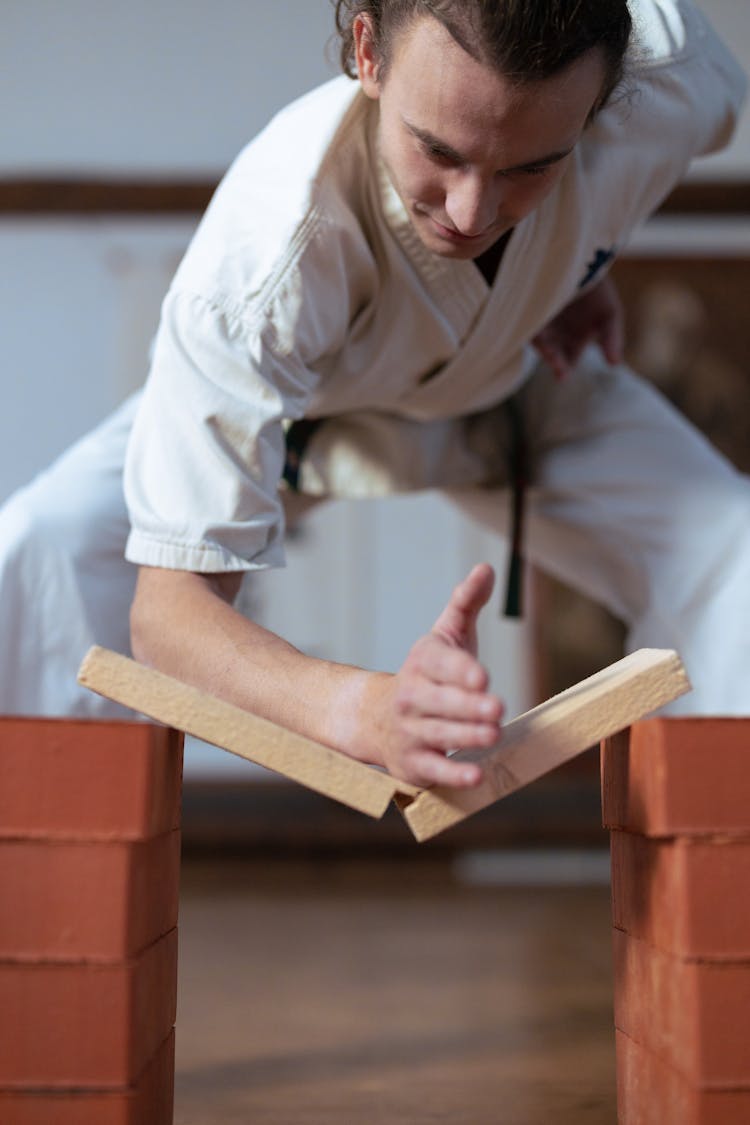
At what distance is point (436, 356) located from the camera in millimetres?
1258

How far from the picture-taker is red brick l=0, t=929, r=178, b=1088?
2.26 feet

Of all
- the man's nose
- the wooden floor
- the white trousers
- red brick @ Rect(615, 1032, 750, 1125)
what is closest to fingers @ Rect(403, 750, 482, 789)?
red brick @ Rect(615, 1032, 750, 1125)

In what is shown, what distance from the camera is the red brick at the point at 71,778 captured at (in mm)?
691

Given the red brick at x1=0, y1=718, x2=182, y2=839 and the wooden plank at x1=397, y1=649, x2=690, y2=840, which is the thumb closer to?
the wooden plank at x1=397, y1=649, x2=690, y2=840

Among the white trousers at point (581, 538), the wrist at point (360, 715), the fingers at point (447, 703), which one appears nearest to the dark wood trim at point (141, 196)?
the white trousers at point (581, 538)

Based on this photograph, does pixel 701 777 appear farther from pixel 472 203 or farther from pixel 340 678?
pixel 472 203

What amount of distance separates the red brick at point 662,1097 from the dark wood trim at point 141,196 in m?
3.16

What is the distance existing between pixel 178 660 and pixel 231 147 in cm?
298

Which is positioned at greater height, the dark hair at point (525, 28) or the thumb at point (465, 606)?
the dark hair at point (525, 28)

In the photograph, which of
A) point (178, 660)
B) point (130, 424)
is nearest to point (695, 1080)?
point (178, 660)

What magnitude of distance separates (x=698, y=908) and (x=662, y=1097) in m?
0.13

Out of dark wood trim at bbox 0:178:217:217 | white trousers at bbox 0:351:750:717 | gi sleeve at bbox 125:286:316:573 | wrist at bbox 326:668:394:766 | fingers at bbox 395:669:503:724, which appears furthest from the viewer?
dark wood trim at bbox 0:178:217:217

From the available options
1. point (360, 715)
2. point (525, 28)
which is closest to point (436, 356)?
point (525, 28)

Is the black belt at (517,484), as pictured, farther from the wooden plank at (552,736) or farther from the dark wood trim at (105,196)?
the dark wood trim at (105,196)
